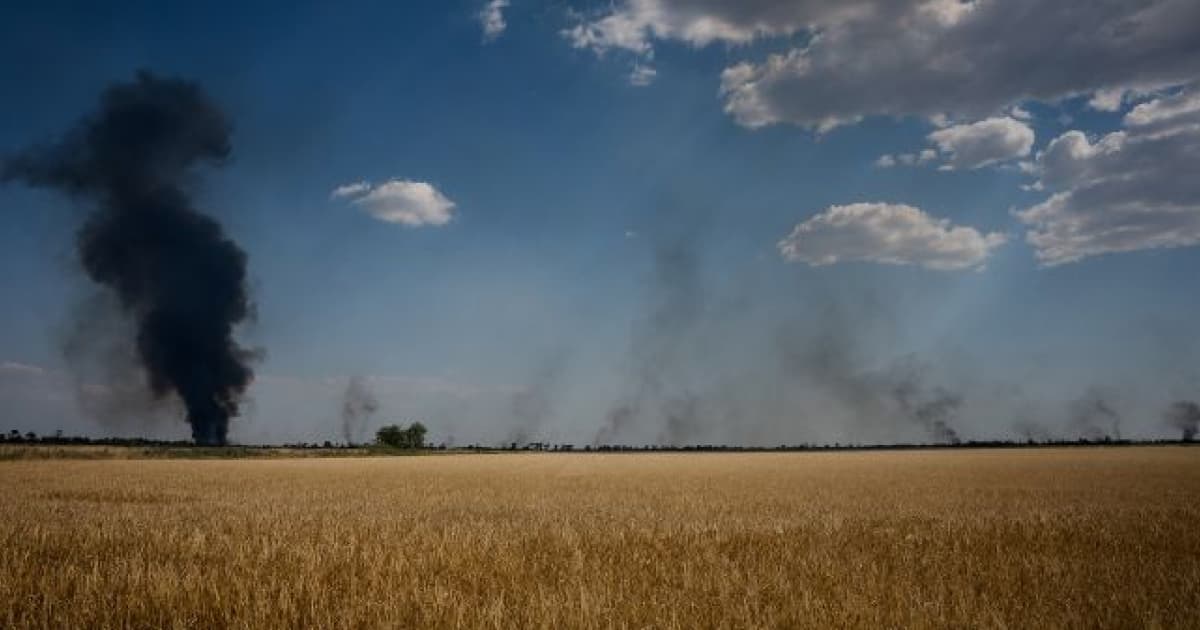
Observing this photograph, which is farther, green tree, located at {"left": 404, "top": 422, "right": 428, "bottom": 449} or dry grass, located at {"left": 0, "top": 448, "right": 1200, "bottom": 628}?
green tree, located at {"left": 404, "top": 422, "right": 428, "bottom": 449}

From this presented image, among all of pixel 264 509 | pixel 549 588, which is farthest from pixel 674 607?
pixel 264 509

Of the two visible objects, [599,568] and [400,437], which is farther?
[400,437]

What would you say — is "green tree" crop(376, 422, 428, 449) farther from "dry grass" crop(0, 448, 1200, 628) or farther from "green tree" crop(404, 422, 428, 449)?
"dry grass" crop(0, 448, 1200, 628)

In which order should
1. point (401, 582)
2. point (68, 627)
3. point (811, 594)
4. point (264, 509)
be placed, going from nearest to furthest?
point (68, 627) < point (811, 594) < point (401, 582) < point (264, 509)

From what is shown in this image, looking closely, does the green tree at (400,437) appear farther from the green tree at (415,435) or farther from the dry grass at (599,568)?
the dry grass at (599,568)

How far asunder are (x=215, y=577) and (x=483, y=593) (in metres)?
2.46

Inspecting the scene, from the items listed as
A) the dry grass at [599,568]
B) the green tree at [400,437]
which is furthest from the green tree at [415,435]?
the dry grass at [599,568]

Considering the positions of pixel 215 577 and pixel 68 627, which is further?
pixel 215 577

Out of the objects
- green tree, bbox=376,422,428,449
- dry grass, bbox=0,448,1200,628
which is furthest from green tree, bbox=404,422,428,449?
dry grass, bbox=0,448,1200,628

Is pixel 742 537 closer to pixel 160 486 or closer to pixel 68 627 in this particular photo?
pixel 68 627

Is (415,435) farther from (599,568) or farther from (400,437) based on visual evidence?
(599,568)

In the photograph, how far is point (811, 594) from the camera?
6352 millimetres

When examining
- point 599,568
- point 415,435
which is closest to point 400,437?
point 415,435

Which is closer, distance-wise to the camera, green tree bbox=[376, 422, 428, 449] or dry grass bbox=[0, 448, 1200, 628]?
dry grass bbox=[0, 448, 1200, 628]
